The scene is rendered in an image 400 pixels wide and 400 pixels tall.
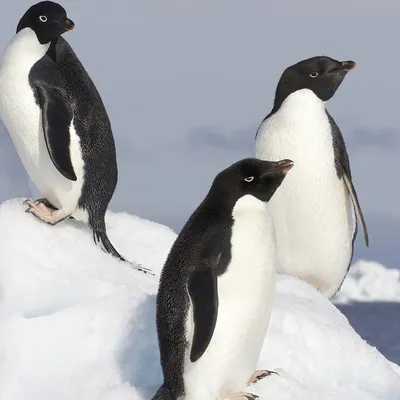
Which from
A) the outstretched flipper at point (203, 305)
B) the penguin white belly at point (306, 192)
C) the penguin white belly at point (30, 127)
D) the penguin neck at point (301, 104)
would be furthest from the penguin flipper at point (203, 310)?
the penguin neck at point (301, 104)

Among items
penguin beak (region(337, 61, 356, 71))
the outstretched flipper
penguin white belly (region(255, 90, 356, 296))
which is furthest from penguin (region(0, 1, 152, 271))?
penguin beak (region(337, 61, 356, 71))

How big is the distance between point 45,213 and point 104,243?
1.04 ft

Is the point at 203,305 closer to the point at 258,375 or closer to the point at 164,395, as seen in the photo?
the point at 164,395

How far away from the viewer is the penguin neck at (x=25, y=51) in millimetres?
4230

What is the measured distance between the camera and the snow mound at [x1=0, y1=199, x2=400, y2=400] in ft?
11.5

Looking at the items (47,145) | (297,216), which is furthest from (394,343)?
(47,145)

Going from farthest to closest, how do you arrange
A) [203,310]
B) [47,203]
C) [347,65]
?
[347,65]
[47,203]
[203,310]

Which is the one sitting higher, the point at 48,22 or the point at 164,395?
the point at 48,22

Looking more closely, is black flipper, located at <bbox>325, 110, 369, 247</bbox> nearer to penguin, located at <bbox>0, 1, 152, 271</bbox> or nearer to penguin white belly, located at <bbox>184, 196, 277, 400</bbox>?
penguin, located at <bbox>0, 1, 152, 271</bbox>

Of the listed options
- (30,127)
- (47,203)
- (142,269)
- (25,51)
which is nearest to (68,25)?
(25,51)

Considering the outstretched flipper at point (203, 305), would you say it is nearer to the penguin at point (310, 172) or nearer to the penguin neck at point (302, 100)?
the penguin at point (310, 172)

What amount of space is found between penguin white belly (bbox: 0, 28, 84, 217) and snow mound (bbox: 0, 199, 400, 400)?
197mm

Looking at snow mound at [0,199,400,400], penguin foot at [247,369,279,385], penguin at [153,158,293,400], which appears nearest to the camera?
penguin at [153,158,293,400]

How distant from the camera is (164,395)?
3.11 meters
